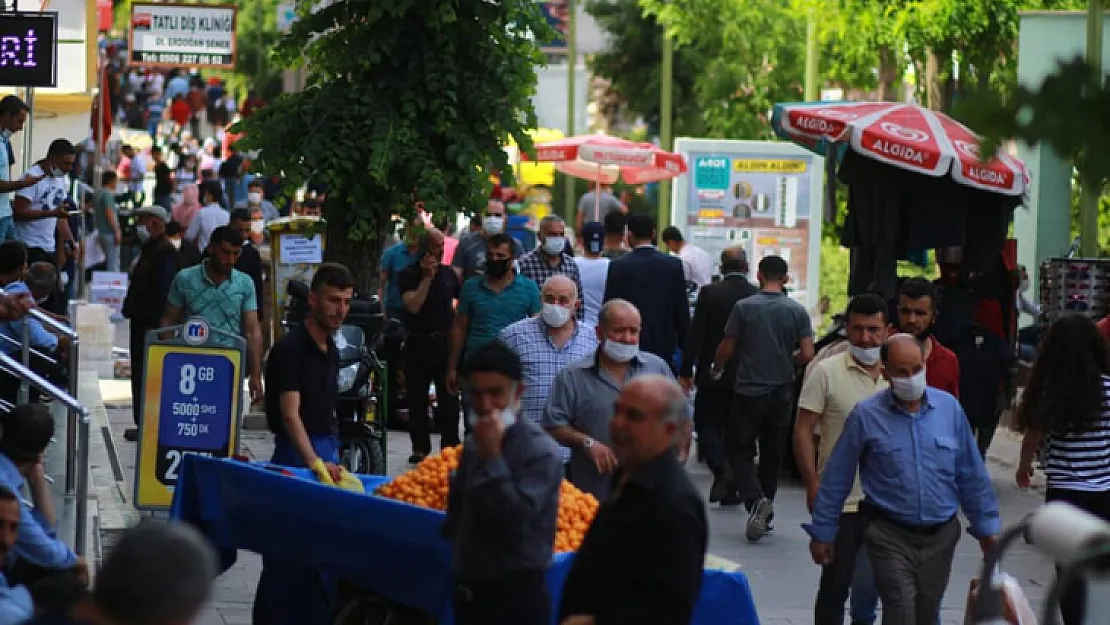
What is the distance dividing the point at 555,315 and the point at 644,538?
504 centimetres

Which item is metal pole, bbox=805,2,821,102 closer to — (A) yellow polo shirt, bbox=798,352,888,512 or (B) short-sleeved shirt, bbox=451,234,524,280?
(B) short-sleeved shirt, bbox=451,234,524,280

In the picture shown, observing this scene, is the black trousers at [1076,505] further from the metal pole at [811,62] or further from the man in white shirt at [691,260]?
the metal pole at [811,62]

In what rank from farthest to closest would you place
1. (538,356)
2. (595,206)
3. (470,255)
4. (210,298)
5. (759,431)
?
(595,206) → (470,255) → (759,431) → (210,298) → (538,356)

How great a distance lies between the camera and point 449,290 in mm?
15273

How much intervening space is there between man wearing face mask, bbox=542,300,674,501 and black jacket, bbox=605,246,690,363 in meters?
5.11

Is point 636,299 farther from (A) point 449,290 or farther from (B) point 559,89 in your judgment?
(B) point 559,89

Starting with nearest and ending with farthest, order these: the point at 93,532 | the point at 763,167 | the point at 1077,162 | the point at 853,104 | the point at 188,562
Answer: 1. the point at 1077,162
2. the point at 188,562
3. the point at 93,532
4. the point at 853,104
5. the point at 763,167

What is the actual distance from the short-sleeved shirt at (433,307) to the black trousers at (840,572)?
6916 mm

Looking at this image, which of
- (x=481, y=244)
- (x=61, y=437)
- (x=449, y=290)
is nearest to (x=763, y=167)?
(x=481, y=244)

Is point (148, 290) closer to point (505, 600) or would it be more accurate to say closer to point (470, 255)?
point (470, 255)

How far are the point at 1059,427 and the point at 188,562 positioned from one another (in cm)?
577

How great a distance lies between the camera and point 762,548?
41.0ft

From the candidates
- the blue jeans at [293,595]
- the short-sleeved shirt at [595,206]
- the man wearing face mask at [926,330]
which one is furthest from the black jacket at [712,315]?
the short-sleeved shirt at [595,206]

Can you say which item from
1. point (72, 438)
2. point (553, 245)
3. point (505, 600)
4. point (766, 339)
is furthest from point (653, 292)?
point (505, 600)
